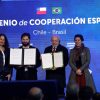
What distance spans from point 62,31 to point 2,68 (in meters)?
2.15

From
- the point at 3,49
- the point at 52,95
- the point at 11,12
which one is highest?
the point at 11,12

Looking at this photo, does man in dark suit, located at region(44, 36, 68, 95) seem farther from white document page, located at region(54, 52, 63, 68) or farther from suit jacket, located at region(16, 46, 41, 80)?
suit jacket, located at region(16, 46, 41, 80)

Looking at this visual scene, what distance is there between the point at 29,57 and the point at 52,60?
0.43 meters

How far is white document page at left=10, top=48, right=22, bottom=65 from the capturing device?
5902 millimetres

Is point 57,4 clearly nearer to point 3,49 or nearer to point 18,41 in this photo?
point 18,41

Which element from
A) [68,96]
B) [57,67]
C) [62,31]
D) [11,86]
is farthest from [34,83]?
[62,31]

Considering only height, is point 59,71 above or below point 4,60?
below

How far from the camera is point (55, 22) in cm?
759

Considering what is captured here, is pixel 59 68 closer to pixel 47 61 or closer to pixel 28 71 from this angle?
pixel 47 61

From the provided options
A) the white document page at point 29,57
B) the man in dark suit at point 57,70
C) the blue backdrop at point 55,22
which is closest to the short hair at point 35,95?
the white document page at point 29,57

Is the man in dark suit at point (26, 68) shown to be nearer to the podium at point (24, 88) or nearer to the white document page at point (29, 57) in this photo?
the white document page at point (29, 57)

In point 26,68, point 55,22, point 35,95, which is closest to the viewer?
point 35,95

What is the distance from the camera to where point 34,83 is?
11.7 ft

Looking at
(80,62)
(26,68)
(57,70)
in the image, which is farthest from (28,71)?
(80,62)
